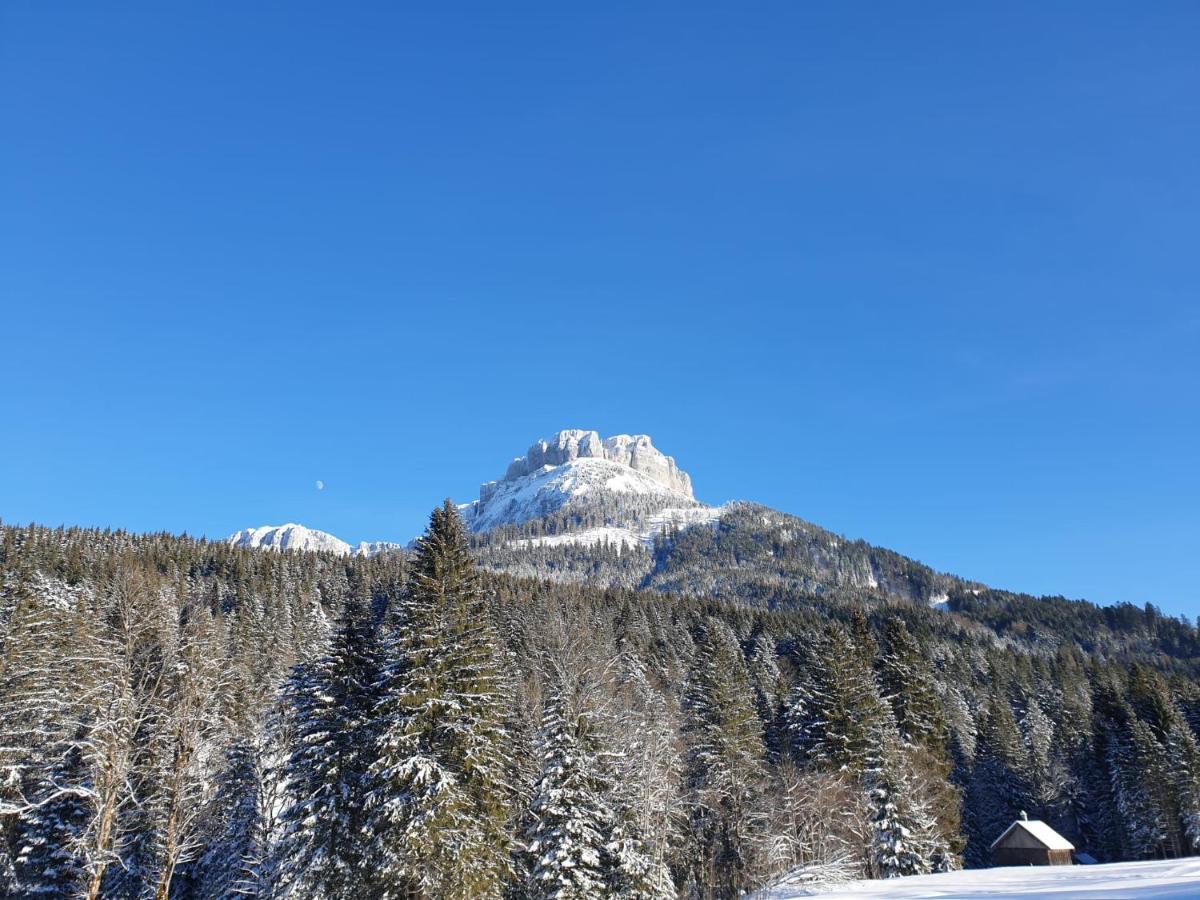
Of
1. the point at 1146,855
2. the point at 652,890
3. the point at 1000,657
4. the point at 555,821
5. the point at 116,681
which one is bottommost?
the point at 1146,855

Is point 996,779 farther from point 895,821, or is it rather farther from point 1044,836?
point 895,821

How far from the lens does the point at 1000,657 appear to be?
131 metres

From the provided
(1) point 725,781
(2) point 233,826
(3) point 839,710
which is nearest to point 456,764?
(2) point 233,826

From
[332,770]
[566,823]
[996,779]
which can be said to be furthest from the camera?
[996,779]

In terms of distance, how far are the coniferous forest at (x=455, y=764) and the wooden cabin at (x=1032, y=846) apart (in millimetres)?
10596

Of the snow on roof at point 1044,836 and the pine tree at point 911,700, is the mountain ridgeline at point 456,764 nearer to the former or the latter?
the pine tree at point 911,700

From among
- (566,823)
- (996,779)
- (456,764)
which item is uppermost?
(456,764)

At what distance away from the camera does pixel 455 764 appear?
2689 cm

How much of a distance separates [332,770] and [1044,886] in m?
23.8

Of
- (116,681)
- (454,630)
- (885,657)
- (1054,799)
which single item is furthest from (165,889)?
(1054,799)

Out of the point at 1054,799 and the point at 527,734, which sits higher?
the point at 527,734

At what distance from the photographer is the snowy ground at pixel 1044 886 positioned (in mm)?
16156

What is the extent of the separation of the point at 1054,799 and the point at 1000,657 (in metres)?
59.2

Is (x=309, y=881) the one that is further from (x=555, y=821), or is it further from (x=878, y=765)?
(x=878, y=765)
